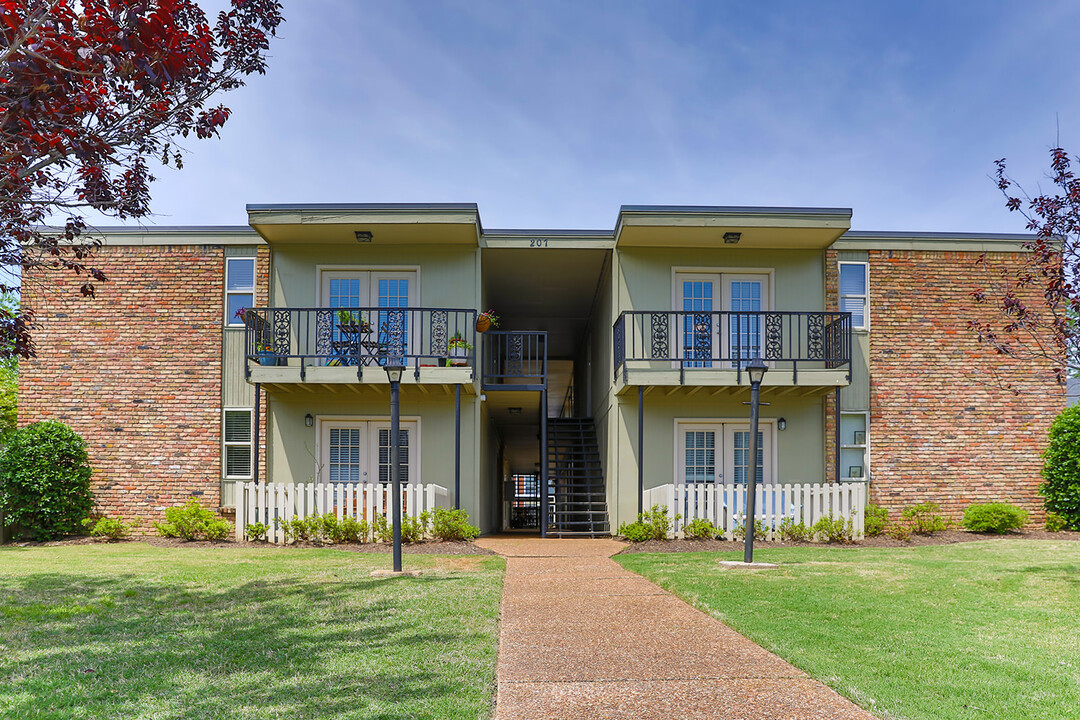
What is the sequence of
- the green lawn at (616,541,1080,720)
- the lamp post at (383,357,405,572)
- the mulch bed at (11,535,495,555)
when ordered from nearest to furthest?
1. the green lawn at (616,541,1080,720)
2. the lamp post at (383,357,405,572)
3. the mulch bed at (11,535,495,555)

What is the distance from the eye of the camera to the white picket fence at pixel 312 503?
13242 mm

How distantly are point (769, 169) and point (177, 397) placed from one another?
39.2 feet

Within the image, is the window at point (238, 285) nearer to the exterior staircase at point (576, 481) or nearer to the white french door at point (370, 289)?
the white french door at point (370, 289)

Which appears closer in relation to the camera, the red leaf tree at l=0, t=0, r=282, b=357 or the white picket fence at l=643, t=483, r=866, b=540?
the red leaf tree at l=0, t=0, r=282, b=357

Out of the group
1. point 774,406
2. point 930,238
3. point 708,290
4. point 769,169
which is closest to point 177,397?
point 708,290

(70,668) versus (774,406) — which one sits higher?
(774,406)

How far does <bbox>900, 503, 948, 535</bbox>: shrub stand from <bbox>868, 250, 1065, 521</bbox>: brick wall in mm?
546

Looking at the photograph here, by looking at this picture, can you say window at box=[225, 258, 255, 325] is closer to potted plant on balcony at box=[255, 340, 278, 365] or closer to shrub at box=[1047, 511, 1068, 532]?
potted plant on balcony at box=[255, 340, 278, 365]

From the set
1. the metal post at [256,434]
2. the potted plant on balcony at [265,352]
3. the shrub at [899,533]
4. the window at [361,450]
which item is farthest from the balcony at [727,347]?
the metal post at [256,434]

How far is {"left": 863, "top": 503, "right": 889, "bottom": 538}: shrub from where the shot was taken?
45.3ft

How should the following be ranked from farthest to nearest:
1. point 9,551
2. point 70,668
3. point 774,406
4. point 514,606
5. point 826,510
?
point 774,406 → point 826,510 → point 9,551 → point 514,606 → point 70,668

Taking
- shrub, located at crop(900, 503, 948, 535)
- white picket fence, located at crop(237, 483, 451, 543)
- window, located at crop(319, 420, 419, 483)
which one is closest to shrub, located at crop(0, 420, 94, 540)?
white picket fence, located at crop(237, 483, 451, 543)

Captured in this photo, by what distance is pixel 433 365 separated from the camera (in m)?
15.1

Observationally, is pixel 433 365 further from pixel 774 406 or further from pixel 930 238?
pixel 930 238
